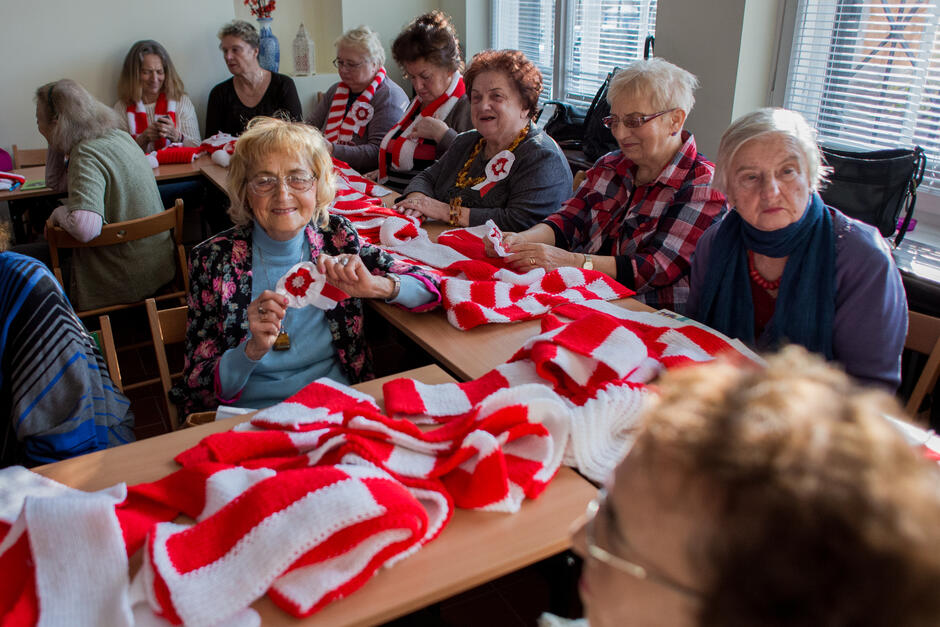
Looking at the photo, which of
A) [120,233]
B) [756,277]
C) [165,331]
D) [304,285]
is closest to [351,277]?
[304,285]

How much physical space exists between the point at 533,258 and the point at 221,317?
1.04 m

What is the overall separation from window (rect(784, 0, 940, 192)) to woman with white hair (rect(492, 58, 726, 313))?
1.29 meters

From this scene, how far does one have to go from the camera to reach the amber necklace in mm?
3074

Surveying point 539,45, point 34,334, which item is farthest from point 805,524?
point 539,45

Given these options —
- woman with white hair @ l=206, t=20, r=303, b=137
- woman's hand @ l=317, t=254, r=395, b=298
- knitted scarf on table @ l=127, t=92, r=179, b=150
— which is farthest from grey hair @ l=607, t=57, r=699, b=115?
knitted scarf on table @ l=127, t=92, r=179, b=150

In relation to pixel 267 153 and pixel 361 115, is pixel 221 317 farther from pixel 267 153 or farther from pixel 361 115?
pixel 361 115

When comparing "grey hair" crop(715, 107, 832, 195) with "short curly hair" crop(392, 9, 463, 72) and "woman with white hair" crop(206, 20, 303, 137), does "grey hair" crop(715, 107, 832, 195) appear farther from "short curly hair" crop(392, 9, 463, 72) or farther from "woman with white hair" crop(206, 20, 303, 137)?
"woman with white hair" crop(206, 20, 303, 137)

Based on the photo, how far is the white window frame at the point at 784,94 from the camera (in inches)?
128

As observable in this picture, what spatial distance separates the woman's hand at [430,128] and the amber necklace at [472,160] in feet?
1.73

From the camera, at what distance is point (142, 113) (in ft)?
16.9

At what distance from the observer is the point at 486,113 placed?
3031 millimetres

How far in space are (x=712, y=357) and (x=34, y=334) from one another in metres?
1.58

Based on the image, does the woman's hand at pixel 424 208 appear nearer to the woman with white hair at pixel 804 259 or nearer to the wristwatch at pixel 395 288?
the wristwatch at pixel 395 288

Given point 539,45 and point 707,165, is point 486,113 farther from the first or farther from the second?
point 539,45
